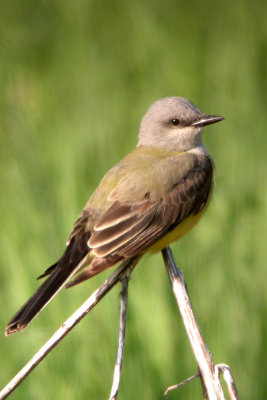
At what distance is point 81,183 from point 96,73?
0.84 metres

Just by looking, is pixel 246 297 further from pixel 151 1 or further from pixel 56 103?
pixel 151 1

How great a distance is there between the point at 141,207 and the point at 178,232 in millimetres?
165

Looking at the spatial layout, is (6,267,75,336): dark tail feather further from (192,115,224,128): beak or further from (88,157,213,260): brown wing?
A: (192,115,224,128): beak

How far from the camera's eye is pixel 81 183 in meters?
3.28

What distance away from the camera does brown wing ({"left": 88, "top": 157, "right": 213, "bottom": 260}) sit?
288 centimetres

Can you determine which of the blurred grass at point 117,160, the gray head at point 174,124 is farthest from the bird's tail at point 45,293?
the gray head at point 174,124

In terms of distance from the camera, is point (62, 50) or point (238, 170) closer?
point (238, 170)

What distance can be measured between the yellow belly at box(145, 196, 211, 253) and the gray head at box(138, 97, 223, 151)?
370 millimetres

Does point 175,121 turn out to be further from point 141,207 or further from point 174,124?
point 141,207

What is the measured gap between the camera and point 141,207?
3.01m

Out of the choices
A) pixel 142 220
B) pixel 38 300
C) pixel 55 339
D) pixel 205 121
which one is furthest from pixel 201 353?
pixel 205 121

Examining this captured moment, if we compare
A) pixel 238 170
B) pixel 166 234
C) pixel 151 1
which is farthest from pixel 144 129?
pixel 151 1

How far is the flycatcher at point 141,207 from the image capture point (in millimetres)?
2801

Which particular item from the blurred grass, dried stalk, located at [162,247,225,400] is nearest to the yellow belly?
the blurred grass
